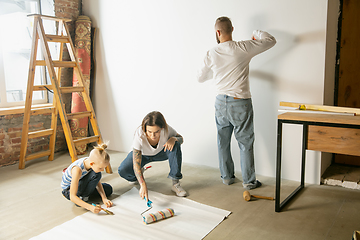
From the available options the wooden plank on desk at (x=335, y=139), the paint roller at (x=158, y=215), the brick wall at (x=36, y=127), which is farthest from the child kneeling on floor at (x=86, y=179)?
the brick wall at (x=36, y=127)

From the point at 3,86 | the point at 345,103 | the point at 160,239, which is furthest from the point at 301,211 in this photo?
the point at 3,86

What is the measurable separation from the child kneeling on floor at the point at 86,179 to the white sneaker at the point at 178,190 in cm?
62

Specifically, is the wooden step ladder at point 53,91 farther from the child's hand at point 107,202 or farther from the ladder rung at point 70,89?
the child's hand at point 107,202

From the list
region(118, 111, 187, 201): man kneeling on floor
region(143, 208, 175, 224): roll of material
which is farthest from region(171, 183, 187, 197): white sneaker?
region(143, 208, 175, 224): roll of material

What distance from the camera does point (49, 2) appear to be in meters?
4.42

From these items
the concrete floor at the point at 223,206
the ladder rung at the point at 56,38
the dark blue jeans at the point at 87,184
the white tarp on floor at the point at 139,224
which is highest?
the ladder rung at the point at 56,38

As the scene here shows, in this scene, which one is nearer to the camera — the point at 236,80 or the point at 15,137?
the point at 236,80

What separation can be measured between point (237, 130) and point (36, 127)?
275 cm

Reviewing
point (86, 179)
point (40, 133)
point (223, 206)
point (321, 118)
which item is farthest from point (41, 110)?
point (321, 118)

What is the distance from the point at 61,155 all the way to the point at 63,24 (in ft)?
5.79

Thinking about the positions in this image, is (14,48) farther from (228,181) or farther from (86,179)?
(228,181)

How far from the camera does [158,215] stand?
8.12 ft

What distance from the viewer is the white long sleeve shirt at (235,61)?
2955mm

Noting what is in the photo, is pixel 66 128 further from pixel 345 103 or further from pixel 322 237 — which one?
pixel 345 103
